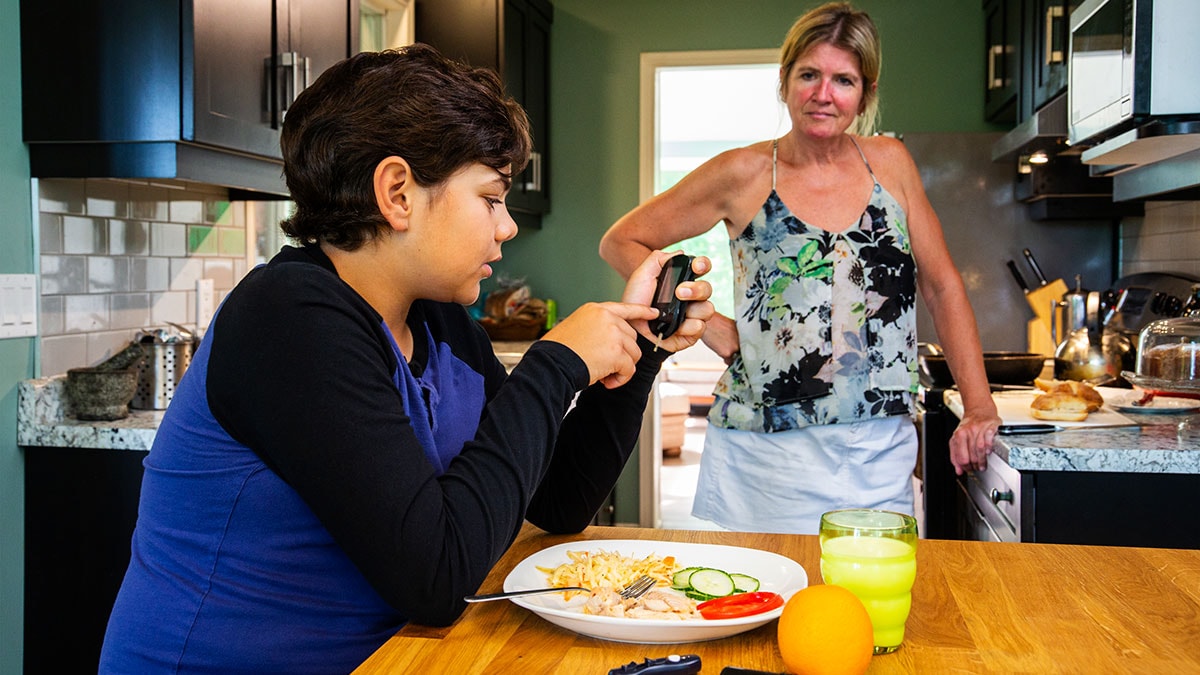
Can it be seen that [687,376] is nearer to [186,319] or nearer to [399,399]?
[186,319]

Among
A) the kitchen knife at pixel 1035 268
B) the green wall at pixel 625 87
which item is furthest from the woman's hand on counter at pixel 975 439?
the green wall at pixel 625 87

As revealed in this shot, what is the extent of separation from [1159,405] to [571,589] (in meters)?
1.82

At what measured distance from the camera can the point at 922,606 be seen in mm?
1144

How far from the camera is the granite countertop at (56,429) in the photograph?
2207 millimetres

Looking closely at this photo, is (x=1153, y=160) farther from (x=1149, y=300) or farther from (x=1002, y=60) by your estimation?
(x=1002, y=60)

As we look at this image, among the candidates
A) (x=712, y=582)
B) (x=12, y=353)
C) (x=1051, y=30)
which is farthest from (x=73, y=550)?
(x=1051, y=30)

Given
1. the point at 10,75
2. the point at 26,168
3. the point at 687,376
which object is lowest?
the point at 687,376

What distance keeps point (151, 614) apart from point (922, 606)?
776 mm

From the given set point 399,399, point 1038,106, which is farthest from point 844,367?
point 1038,106

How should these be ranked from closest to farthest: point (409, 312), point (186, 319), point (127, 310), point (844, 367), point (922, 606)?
point (922, 606) < point (409, 312) < point (844, 367) < point (127, 310) < point (186, 319)

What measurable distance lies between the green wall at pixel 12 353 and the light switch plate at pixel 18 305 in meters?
0.02

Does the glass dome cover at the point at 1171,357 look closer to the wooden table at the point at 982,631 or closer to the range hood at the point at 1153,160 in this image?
the range hood at the point at 1153,160

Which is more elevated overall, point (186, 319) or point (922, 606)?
point (186, 319)

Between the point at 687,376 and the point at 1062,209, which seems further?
the point at 687,376
